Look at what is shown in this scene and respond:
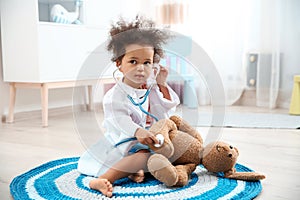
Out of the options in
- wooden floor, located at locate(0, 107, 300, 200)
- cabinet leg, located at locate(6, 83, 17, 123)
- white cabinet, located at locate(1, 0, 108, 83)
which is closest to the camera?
wooden floor, located at locate(0, 107, 300, 200)

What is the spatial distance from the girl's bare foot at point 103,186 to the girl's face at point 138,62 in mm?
240

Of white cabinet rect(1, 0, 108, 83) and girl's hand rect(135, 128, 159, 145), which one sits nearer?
girl's hand rect(135, 128, 159, 145)

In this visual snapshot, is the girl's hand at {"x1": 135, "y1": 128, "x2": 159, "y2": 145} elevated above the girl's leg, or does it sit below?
above

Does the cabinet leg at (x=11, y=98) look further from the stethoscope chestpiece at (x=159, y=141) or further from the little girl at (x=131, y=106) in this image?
the stethoscope chestpiece at (x=159, y=141)

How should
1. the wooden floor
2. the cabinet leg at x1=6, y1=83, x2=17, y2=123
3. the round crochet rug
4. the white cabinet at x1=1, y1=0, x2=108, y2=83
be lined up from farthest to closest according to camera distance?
the cabinet leg at x1=6, y1=83, x2=17, y2=123, the white cabinet at x1=1, y1=0, x2=108, y2=83, the wooden floor, the round crochet rug

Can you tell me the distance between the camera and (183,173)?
0.84 meters

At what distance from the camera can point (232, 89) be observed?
2287 millimetres

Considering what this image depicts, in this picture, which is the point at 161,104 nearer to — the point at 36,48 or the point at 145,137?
the point at 145,137

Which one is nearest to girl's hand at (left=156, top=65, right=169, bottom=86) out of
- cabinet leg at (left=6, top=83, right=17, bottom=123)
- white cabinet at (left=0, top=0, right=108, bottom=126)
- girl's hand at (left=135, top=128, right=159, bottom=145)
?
girl's hand at (left=135, top=128, right=159, bottom=145)

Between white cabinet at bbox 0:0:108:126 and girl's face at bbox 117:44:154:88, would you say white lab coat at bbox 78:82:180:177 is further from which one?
white cabinet at bbox 0:0:108:126

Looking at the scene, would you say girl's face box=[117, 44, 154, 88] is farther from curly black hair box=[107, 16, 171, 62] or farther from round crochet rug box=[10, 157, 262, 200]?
round crochet rug box=[10, 157, 262, 200]

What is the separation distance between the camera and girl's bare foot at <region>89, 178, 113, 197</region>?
0.79 metres

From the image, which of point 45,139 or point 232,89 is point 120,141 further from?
point 232,89

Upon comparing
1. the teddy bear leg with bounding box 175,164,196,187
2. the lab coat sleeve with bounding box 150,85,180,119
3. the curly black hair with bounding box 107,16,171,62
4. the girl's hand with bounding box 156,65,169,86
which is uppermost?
the curly black hair with bounding box 107,16,171,62
